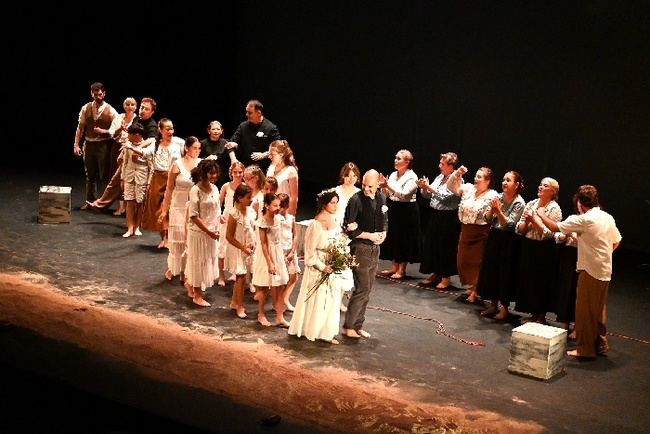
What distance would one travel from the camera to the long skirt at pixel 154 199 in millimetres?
11078

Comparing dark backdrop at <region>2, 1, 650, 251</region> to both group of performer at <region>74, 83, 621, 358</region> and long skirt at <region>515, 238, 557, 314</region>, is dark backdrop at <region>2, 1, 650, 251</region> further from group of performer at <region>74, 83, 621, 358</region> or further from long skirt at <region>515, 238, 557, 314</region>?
long skirt at <region>515, 238, 557, 314</region>

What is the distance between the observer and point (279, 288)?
8.63m

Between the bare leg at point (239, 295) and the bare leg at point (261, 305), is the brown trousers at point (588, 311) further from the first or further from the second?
the bare leg at point (239, 295)

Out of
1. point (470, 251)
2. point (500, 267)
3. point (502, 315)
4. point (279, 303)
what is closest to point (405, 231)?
point (470, 251)

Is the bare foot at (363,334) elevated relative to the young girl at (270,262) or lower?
lower

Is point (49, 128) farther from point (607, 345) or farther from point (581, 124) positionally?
point (607, 345)

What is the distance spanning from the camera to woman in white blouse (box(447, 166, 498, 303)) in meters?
9.54

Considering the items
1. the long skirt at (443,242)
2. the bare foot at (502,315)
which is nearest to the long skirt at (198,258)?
the long skirt at (443,242)

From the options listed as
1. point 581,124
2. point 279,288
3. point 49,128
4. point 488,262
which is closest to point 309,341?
point 279,288

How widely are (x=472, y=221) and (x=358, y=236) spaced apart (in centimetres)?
180

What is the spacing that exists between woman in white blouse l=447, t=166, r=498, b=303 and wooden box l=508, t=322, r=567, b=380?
6.26 ft

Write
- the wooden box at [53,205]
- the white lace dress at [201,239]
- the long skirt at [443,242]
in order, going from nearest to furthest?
1. the white lace dress at [201,239]
2. the long skirt at [443,242]
3. the wooden box at [53,205]

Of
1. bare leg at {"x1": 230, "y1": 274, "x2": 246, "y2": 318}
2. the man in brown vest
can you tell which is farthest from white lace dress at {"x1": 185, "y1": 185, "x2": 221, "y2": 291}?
the man in brown vest

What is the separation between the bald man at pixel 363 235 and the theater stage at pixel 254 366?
0.97ft
